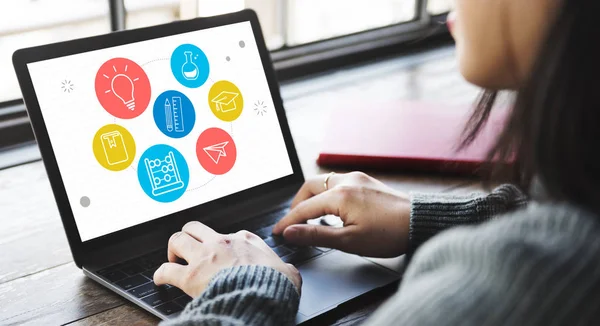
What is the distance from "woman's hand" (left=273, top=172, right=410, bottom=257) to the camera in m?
0.94

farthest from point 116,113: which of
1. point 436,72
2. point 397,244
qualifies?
point 436,72

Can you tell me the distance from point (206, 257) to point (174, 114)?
26 centimetres

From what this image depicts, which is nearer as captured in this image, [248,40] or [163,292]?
[163,292]

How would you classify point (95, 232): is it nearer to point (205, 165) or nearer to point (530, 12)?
point (205, 165)

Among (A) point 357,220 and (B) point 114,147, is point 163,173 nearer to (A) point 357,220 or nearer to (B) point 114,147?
(B) point 114,147

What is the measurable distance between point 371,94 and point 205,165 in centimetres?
67

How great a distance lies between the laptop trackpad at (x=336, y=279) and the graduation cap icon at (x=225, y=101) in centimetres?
28

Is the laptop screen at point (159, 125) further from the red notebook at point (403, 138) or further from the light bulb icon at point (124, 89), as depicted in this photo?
the red notebook at point (403, 138)

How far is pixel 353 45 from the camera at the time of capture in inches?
76.5

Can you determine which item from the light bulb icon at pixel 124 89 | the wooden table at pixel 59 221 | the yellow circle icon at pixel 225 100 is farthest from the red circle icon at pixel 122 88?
the wooden table at pixel 59 221

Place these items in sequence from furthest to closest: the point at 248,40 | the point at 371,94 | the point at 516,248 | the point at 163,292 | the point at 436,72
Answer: the point at 436,72 → the point at 371,94 → the point at 248,40 → the point at 163,292 → the point at 516,248

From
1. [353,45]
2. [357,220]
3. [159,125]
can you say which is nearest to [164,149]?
[159,125]

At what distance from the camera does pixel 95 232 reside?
933 millimetres

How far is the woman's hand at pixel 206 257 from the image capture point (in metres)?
0.83
